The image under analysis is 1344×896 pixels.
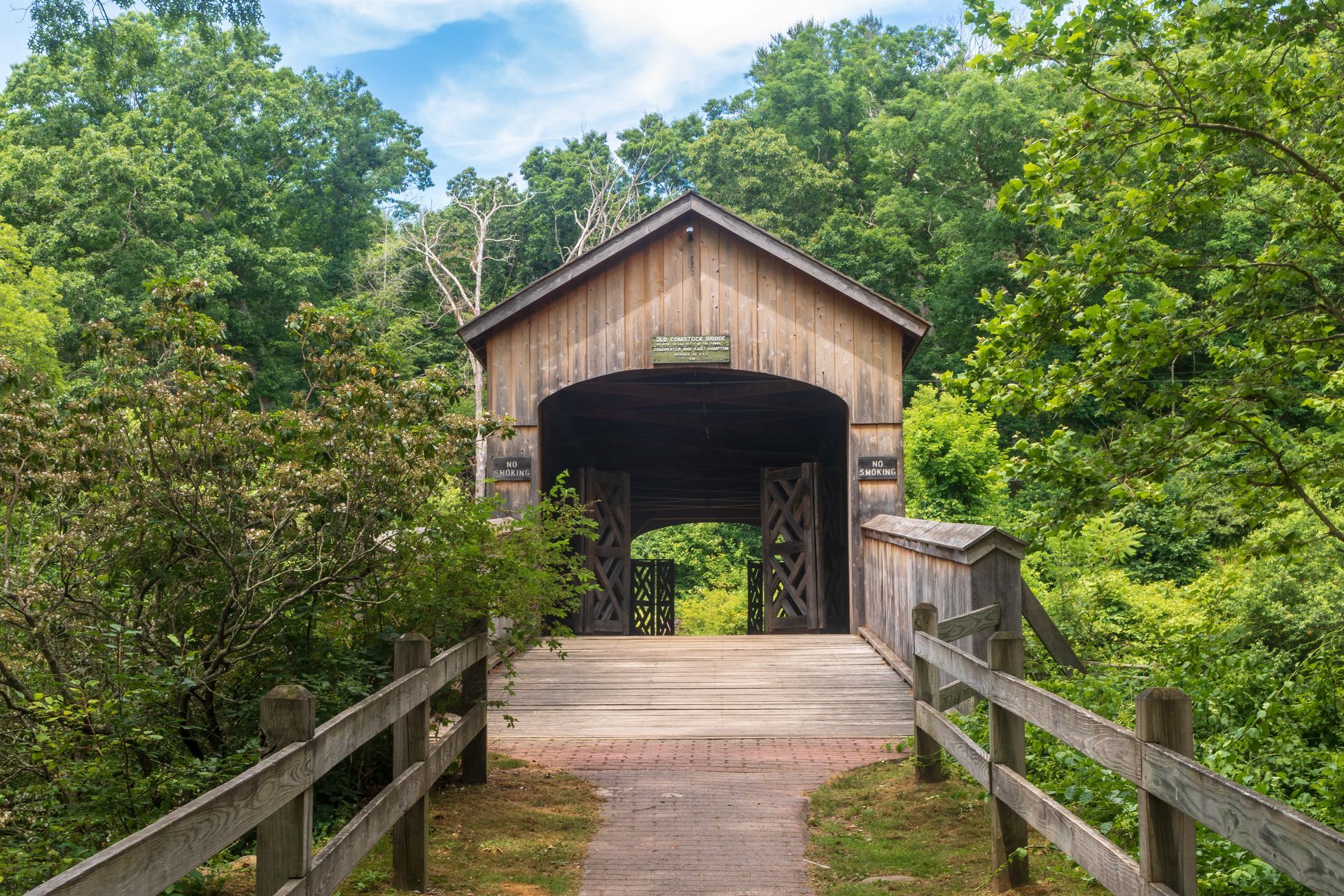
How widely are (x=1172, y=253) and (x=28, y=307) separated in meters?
26.0

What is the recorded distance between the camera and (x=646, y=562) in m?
26.0

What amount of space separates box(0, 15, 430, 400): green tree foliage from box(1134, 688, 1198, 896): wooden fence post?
25.2 meters

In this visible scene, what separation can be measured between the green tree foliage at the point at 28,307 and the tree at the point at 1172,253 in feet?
64.8

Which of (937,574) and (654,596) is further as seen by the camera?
(654,596)

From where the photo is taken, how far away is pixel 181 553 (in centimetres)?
496

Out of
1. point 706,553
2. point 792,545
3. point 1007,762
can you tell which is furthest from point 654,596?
point 1007,762

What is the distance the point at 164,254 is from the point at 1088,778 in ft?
99.8

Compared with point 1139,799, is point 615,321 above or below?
above

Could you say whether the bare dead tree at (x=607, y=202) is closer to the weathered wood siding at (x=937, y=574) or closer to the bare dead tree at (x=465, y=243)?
the bare dead tree at (x=465, y=243)

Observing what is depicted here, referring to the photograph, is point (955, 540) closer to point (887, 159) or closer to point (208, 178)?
point (887, 159)

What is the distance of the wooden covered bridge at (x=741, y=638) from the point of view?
328cm

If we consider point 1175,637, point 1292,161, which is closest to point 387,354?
point 1292,161

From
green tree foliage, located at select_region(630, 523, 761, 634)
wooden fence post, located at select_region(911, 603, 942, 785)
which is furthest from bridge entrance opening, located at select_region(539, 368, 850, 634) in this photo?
green tree foliage, located at select_region(630, 523, 761, 634)

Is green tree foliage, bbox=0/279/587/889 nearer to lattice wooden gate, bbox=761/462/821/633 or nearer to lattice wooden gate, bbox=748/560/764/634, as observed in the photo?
lattice wooden gate, bbox=761/462/821/633
